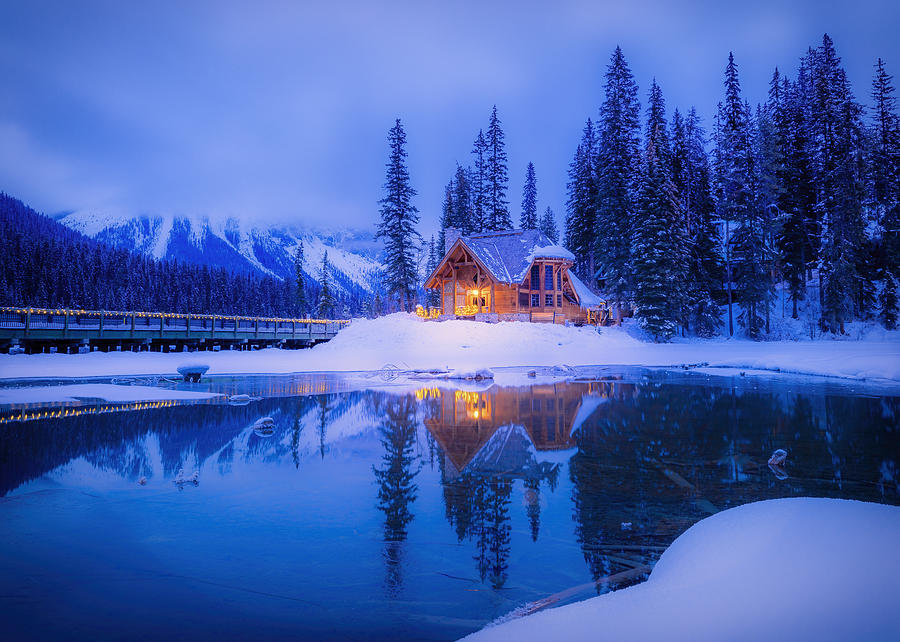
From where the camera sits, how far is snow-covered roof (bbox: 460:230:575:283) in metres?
44.0

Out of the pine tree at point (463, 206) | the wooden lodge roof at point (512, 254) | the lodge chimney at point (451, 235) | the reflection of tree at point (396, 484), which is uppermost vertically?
the pine tree at point (463, 206)

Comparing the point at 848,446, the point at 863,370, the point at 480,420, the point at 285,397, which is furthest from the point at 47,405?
the point at 863,370

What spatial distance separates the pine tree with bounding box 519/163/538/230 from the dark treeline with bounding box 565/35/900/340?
1031cm

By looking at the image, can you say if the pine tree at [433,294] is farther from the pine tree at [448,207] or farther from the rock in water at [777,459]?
the rock in water at [777,459]

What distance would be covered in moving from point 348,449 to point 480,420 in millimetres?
3915

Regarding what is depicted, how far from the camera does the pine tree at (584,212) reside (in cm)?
5484

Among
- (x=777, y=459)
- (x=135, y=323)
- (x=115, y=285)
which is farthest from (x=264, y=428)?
(x=115, y=285)

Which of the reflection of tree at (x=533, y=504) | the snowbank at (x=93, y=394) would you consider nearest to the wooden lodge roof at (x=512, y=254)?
the snowbank at (x=93, y=394)

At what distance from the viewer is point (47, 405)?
15125 mm

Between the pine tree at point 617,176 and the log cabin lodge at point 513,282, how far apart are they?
3.70 m

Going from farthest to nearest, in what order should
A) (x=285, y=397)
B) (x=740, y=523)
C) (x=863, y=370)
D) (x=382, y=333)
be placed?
(x=382, y=333) → (x=863, y=370) → (x=285, y=397) → (x=740, y=523)

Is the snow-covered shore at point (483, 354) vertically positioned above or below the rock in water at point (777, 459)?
above

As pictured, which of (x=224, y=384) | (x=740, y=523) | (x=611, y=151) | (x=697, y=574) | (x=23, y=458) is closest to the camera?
(x=697, y=574)

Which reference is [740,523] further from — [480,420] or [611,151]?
[611,151]
